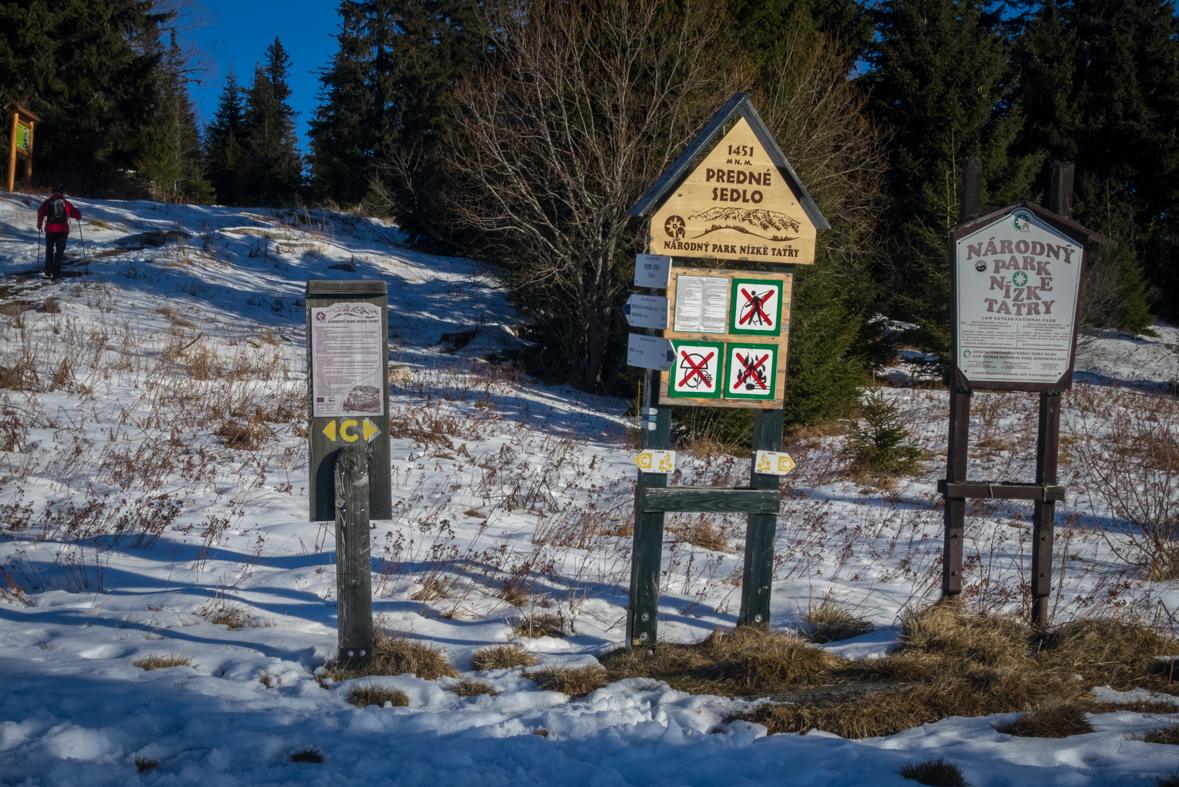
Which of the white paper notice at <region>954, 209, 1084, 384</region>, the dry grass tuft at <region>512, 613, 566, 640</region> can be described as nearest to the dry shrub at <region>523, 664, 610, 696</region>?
the dry grass tuft at <region>512, 613, 566, 640</region>

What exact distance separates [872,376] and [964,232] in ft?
49.7

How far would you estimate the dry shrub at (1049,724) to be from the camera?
11.6 ft

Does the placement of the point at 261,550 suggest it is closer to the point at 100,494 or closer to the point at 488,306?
the point at 100,494

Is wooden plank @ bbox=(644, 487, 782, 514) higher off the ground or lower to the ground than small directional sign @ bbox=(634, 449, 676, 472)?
lower

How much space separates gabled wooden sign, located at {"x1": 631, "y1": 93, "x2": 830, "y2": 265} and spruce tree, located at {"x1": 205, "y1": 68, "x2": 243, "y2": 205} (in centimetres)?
4030

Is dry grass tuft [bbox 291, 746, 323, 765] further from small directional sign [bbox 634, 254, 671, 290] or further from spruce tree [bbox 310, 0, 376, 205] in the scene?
spruce tree [bbox 310, 0, 376, 205]

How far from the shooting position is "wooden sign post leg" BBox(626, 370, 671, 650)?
450 centimetres

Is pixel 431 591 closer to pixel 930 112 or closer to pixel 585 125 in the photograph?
pixel 585 125

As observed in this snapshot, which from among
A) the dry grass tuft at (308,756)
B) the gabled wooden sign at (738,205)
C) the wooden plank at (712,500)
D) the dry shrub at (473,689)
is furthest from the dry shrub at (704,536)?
the dry grass tuft at (308,756)

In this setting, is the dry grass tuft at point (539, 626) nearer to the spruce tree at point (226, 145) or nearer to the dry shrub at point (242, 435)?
the dry shrub at point (242, 435)

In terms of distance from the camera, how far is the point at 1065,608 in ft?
17.8

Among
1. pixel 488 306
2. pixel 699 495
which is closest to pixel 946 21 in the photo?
pixel 488 306

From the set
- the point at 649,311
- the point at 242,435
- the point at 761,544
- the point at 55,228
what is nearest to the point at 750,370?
the point at 649,311

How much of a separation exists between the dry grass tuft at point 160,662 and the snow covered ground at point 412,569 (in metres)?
0.06
